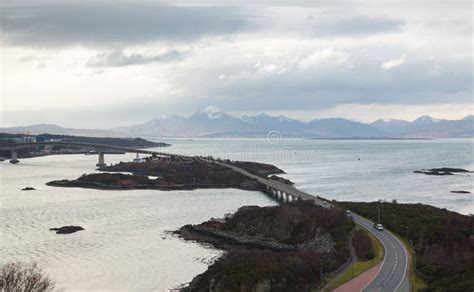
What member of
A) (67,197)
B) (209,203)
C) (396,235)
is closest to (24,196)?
(67,197)

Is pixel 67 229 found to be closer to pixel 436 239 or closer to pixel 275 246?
pixel 275 246

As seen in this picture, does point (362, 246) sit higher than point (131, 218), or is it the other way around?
point (362, 246)

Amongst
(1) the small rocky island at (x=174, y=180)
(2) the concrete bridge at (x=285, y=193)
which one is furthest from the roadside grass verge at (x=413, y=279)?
(1) the small rocky island at (x=174, y=180)

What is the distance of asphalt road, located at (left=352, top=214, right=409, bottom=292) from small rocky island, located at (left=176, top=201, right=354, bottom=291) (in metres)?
2.31

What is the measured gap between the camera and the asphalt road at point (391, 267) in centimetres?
2491

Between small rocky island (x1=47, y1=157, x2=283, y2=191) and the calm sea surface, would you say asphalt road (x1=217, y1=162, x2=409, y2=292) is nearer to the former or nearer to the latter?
the calm sea surface

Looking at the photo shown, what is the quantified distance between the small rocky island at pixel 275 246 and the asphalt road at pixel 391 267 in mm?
2311

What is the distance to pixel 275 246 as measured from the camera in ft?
129

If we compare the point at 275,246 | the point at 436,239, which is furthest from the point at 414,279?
the point at 275,246

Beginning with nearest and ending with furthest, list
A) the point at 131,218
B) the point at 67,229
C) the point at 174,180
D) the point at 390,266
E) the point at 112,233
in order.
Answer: the point at 390,266 → the point at 112,233 → the point at 67,229 → the point at 131,218 → the point at 174,180

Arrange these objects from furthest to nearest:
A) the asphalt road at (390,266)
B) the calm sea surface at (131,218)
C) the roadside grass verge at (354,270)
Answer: the calm sea surface at (131,218), the roadside grass verge at (354,270), the asphalt road at (390,266)

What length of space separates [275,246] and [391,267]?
12.3 metres

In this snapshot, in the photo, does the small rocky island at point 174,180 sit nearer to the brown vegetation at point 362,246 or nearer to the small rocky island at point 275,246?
the small rocky island at point 275,246

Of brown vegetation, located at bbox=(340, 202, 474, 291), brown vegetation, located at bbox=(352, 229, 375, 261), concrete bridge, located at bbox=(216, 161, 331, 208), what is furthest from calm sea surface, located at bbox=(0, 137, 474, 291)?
brown vegetation, located at bbox=(340, 202, 474, 291)
